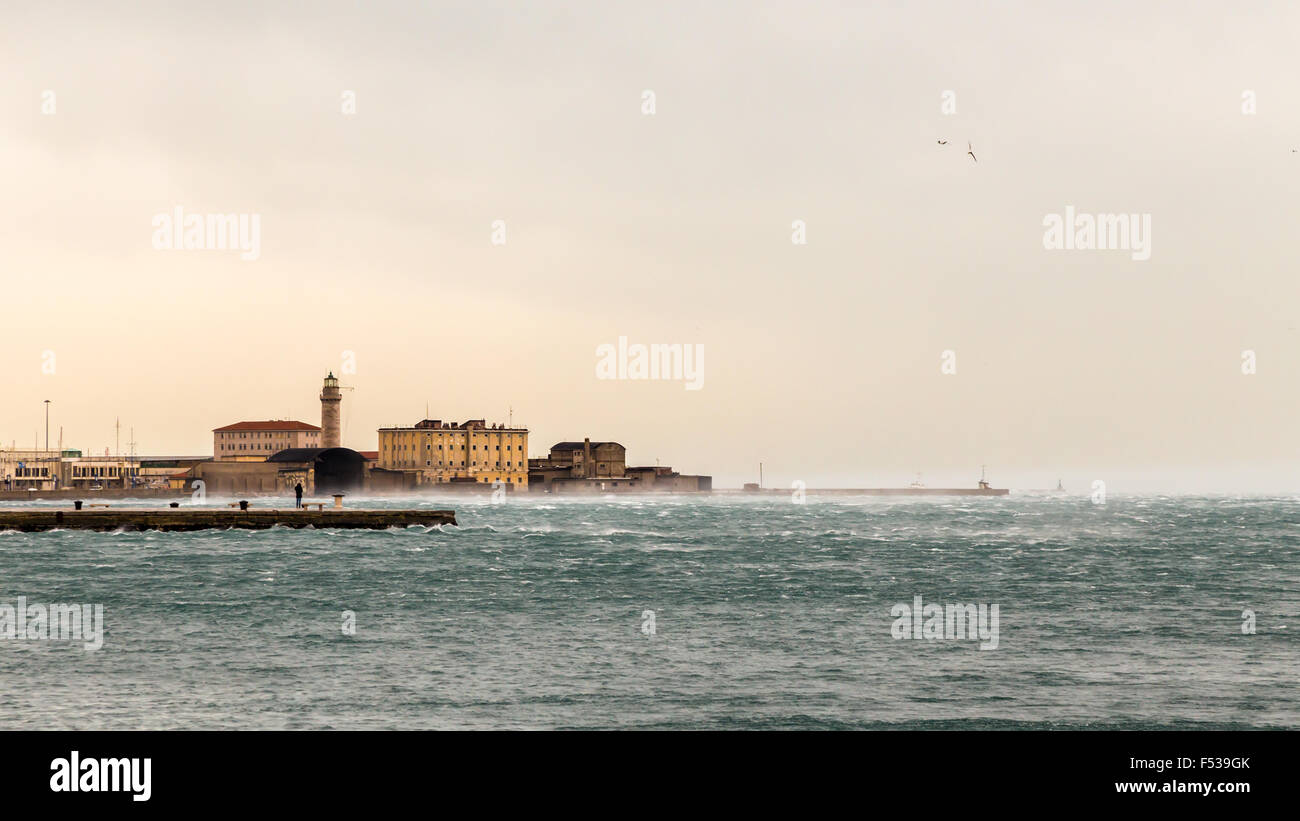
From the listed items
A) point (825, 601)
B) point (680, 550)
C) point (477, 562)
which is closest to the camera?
point (825, 601)

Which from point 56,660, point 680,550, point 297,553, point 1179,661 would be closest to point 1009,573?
point 680,550

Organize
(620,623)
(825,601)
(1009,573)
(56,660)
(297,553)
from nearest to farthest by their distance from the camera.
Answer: (56,660), (620,623), (825,601), (1009,573), (297,553)

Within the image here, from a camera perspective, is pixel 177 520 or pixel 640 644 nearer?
pixel 640 644

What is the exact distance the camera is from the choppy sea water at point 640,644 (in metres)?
24.4

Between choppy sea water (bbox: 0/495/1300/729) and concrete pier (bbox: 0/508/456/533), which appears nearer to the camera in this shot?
choppy sea water (bbox: 0/495/1300/729)

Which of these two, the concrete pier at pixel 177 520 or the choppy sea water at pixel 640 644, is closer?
the choppy sea water at pixel 640 644

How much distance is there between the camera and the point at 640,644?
34406 mm

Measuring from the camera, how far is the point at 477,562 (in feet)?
226

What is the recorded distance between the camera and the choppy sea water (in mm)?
24391

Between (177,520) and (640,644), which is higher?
(177,520)

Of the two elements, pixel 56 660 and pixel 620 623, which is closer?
pixel 56 660
